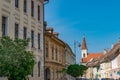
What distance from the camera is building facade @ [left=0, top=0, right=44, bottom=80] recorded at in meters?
30.4

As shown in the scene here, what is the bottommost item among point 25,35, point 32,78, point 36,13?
point 32,78

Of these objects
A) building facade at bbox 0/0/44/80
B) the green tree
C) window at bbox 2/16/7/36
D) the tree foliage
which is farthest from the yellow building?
the green tree

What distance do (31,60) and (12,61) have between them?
6.67 feet

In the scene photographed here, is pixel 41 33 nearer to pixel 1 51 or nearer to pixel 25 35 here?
pixel 25 35

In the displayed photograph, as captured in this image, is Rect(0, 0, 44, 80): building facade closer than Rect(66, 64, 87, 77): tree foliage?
Yes

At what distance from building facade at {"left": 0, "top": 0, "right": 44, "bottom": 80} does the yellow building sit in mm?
5129

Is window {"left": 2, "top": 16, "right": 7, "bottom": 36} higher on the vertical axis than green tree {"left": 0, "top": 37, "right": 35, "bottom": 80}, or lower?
higher

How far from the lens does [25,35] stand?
35312 mm

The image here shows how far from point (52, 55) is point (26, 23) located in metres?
16.4

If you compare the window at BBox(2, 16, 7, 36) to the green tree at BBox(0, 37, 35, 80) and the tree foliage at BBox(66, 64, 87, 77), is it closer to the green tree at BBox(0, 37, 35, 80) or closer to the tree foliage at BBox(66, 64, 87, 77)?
the green tree at BBox(0, 37, 35, 80)

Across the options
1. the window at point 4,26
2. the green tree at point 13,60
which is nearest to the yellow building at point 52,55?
the window at point 4,26

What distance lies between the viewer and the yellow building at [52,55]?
47.2m

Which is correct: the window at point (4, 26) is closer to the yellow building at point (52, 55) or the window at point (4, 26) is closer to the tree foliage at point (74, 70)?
the yellow building at point (52, 55)

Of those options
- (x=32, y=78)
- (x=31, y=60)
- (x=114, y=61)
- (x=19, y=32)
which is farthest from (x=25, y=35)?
(x=114, y=61)
